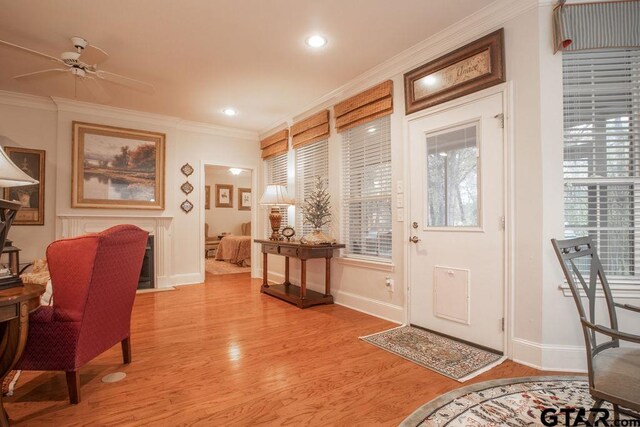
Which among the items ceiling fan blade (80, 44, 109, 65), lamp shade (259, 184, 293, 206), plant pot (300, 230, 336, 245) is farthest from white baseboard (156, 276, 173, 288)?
ceiling fan blade (80, 44, 109, 65)

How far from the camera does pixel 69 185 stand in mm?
4812

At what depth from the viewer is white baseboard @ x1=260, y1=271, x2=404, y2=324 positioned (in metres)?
3.52

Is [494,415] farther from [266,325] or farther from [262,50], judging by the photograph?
[262,50]

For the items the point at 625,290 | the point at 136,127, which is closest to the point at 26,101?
the point at 136,127

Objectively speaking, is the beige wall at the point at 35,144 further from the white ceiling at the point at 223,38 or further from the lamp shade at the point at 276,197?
the lamp shade at the point at 276,197

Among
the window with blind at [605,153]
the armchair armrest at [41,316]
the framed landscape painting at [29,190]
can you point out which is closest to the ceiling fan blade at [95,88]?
the framed landscape painting at [29,190]

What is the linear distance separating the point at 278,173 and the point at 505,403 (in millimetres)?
4715

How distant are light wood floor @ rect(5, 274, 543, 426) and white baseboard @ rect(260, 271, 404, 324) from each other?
0.39 ft

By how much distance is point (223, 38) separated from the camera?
122 inches

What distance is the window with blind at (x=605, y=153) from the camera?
7.61 ft

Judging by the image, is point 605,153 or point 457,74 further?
point 457,74

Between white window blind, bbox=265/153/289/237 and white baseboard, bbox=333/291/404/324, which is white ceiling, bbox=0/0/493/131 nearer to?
white window blind, bbox=265/153/289/237

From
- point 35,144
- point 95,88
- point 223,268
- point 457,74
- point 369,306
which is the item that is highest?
point 95,88

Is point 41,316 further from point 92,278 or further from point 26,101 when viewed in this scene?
point 26,101
